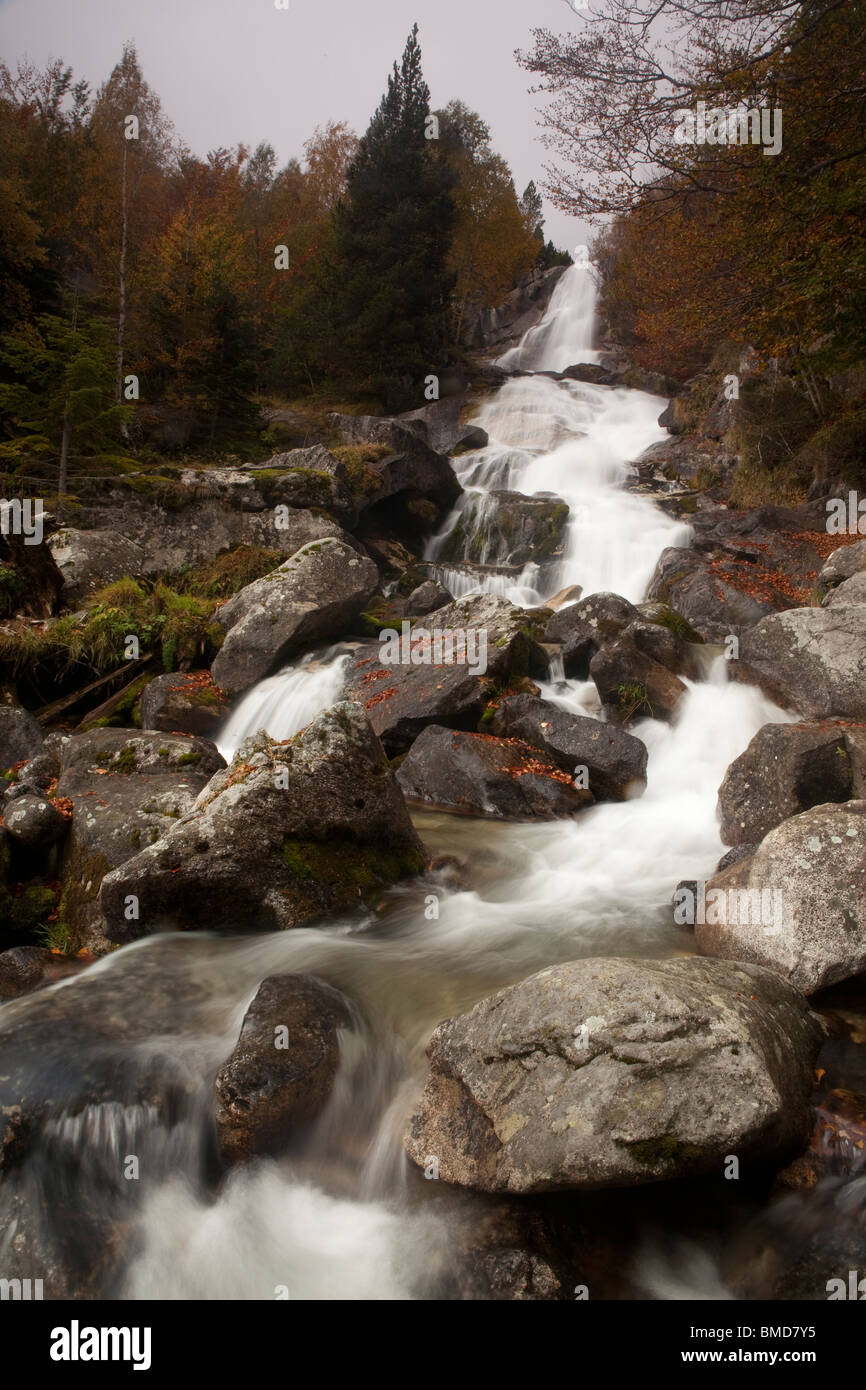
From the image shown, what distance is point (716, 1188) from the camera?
3406 millimetres

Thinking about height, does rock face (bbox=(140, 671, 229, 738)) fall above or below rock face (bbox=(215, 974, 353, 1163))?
above

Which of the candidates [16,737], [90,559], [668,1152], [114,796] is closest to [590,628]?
[114,796]

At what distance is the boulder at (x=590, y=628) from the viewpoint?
1112 centimetres

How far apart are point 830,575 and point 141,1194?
11.9m

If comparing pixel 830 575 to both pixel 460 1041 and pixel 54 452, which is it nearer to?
pixel 460 1041

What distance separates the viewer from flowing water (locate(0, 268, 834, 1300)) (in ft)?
11.0

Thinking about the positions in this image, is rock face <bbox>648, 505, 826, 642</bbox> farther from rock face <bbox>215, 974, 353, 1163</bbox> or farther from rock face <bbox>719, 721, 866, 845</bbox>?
rock face <bbox>215, 974, 353, 1163</bbox>

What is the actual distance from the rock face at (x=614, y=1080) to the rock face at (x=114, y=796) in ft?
10.1

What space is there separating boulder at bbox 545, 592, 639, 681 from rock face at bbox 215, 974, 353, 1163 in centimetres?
787

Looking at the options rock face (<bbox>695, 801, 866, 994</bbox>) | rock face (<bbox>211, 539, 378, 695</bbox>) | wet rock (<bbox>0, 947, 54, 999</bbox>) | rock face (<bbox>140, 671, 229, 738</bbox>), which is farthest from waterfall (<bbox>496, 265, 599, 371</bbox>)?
wet rock (<bbox>0, 947, 54, 999</bbox>)

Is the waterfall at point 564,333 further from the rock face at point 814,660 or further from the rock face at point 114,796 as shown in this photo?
the rock face at point 114,796

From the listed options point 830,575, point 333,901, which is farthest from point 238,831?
point 830,575

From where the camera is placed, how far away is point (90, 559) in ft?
46.0

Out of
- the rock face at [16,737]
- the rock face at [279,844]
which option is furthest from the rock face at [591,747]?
the rock face at [16,737]
